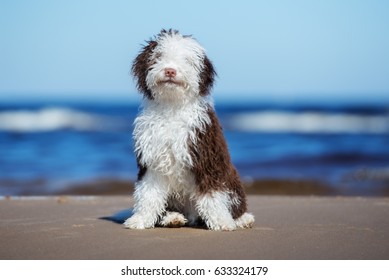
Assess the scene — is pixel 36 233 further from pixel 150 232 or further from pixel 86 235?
pixel 150 232

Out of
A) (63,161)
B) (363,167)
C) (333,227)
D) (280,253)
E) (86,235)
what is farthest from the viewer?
(63,161)

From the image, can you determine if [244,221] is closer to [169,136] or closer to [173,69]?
[169,136]

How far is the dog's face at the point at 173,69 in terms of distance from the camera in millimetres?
5055

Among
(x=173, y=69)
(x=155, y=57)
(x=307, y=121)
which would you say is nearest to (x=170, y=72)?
(x=173, y=69)

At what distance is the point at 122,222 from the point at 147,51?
1661 mm

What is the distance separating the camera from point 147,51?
17.4 feet

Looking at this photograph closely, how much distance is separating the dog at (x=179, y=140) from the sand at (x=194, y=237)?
22 cm

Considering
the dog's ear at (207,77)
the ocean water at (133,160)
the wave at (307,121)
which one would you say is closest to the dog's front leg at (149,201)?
the dog's ear at (207,77)

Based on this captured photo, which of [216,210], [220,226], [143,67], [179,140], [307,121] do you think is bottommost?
[220,226]

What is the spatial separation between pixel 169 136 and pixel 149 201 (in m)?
0.59

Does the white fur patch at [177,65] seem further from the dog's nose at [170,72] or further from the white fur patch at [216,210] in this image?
the white fur patch at [216,210]

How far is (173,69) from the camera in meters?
5.04
